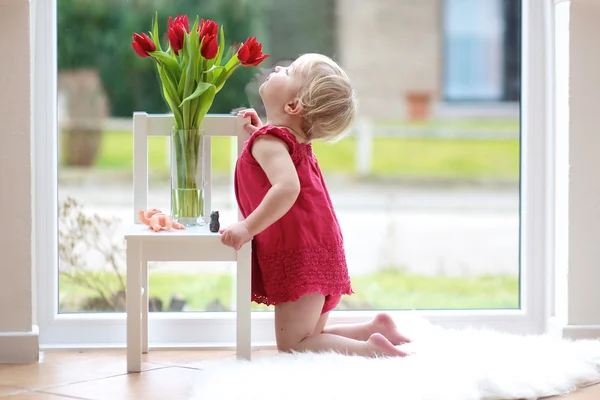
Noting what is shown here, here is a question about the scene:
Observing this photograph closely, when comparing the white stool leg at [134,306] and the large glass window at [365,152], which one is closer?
the white stool leg at [134,306]

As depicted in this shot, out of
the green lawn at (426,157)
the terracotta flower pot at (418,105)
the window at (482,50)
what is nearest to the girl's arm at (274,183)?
the green lawn at (426,157)

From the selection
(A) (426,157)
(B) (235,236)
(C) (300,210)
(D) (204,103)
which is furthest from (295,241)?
(A) (426,157)

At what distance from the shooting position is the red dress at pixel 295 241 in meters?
2.12

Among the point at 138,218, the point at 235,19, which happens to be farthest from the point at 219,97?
the point at 138,218

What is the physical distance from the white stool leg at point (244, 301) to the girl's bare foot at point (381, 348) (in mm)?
302

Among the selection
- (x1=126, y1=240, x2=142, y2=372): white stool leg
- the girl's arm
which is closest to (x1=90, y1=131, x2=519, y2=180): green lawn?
the girl's arm

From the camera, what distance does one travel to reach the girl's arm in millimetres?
2023

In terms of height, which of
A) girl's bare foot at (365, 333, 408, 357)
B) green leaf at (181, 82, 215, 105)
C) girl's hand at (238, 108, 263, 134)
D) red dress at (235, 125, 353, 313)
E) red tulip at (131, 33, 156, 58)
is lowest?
girl's bare foot at (365, 333, 408, 357)

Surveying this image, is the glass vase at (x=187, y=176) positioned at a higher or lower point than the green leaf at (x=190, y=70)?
lower

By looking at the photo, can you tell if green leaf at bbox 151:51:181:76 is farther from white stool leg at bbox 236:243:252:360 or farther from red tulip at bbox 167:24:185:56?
white stool leg at bbox 236:243:252:360

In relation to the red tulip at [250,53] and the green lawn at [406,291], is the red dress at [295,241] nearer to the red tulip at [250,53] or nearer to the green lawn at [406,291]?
the red tulip at [250,53]

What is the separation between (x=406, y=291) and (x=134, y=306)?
3.01 ft

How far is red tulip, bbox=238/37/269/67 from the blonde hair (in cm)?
11

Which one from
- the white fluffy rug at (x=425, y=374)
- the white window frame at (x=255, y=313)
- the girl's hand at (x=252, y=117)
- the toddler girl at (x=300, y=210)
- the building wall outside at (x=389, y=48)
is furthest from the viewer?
the building wall outside at (x=389, y=48)
